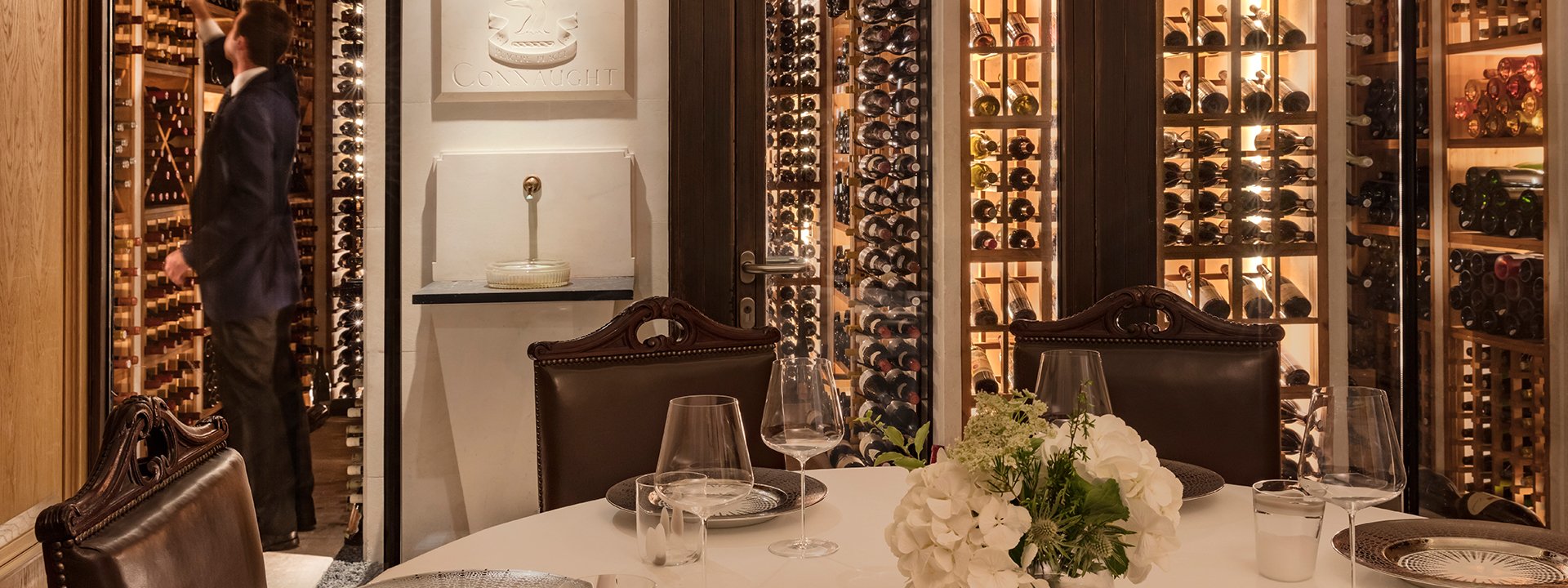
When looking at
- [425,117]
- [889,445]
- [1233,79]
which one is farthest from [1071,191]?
[425,117]

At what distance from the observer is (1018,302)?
11.5 ft

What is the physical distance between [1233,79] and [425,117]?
2.25 metres

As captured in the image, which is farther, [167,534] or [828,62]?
[828,62]

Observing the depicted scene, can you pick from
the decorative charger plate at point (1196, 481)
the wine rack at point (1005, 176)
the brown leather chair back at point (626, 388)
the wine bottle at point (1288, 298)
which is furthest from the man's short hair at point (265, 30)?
the wine bottle at point (1288, 298)

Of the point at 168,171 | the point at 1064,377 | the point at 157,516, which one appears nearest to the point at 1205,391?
the point at 1064,377

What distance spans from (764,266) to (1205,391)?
1353 millimetres

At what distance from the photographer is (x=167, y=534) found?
1.24 m

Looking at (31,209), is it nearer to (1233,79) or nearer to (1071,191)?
(1071,191)

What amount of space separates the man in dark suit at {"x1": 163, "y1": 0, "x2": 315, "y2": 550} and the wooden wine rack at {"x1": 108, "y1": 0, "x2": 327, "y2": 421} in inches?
1.2

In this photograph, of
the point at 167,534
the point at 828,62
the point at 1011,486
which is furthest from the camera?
the point at 828,62

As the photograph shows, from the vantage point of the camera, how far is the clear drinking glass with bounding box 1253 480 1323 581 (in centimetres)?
135

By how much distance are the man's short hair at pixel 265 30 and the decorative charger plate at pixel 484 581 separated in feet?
7.92

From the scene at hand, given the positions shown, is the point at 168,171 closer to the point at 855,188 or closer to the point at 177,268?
the point at 177,268

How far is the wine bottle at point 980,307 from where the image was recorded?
3.52m
